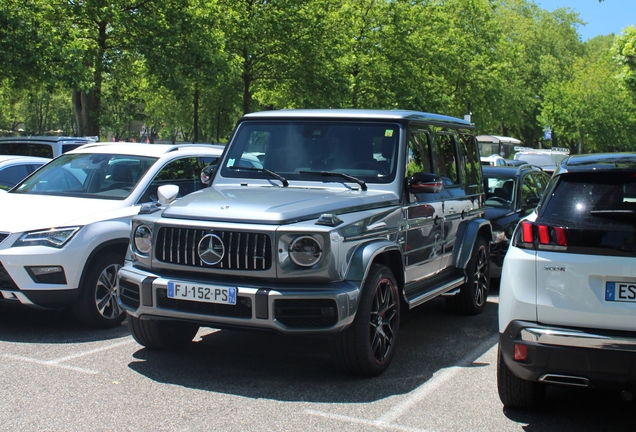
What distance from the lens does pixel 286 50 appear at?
26.2 metres

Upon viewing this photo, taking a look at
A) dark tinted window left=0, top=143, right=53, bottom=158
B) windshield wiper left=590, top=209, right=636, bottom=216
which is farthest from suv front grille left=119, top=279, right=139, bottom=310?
dark tinted window left=0, top=143, right=53, bottom=158

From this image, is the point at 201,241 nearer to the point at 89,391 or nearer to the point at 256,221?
the point at 256,221

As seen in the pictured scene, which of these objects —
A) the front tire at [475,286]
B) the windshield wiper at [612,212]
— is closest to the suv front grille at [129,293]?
the windshield wiper at [612,212]

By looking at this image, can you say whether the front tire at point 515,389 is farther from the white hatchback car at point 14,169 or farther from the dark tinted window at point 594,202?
the white hatchback car at point 14,169

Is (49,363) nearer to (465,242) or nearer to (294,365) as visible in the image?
(294,365)

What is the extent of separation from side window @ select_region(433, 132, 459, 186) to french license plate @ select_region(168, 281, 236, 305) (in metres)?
2.90

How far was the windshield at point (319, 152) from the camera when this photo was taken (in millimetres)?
6816

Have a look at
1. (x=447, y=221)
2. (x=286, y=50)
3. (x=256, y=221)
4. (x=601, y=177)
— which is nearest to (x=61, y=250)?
(x=256, y=221)

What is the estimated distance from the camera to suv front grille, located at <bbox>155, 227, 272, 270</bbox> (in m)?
5.50

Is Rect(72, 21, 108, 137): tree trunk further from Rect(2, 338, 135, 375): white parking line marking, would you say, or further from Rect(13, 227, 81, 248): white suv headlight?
Rect(2, 338, 135, 375): white parking line marking

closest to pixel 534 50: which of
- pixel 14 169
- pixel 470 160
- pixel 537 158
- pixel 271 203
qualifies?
pixel 537 158

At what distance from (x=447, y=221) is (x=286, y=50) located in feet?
63.5

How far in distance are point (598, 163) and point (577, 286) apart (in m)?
0.88

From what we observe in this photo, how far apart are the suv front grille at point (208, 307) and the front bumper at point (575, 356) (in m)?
1.80
